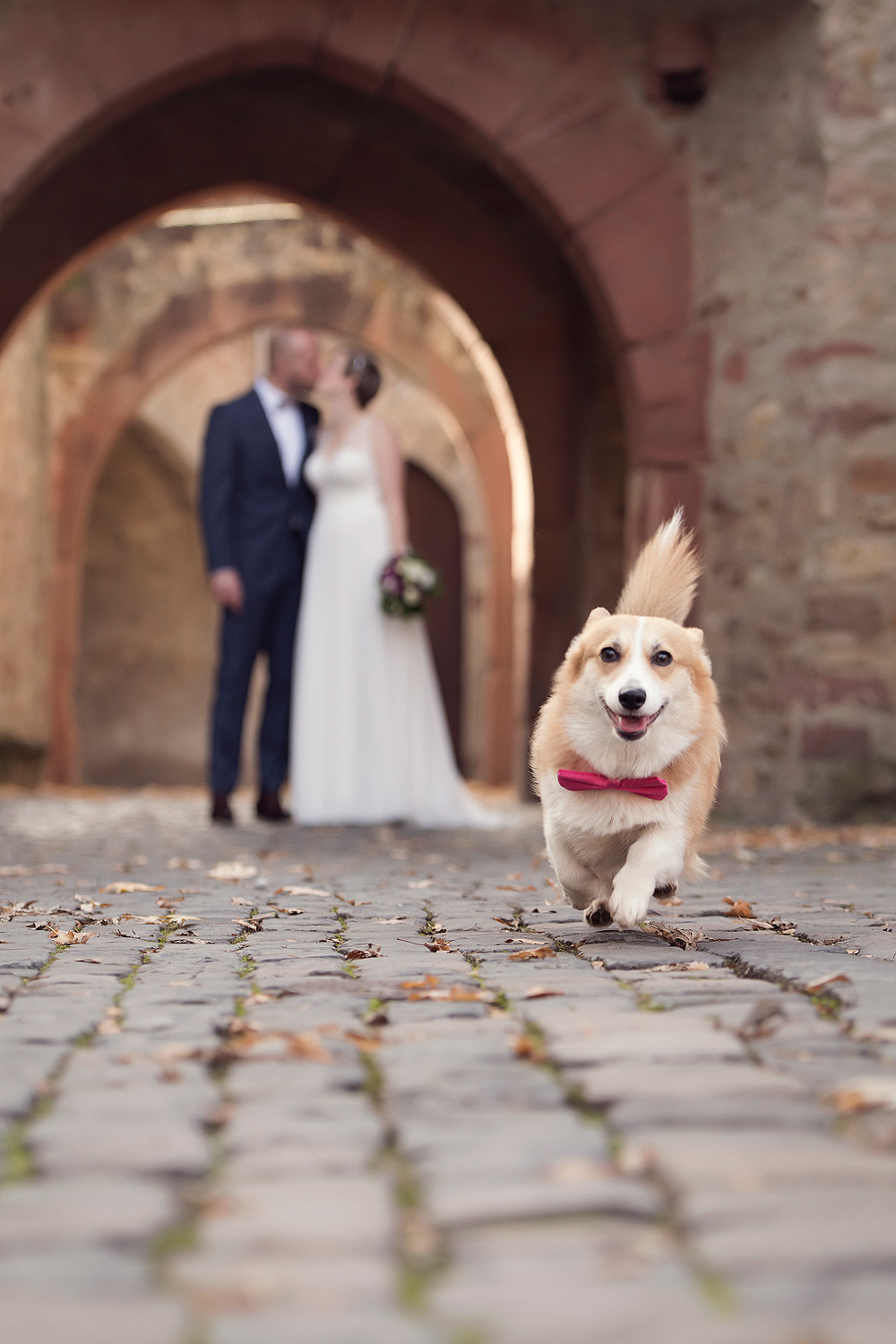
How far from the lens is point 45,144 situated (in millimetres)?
6383

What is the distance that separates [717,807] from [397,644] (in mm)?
1575

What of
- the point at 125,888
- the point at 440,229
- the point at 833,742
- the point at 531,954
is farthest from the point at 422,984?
the point at 440,229

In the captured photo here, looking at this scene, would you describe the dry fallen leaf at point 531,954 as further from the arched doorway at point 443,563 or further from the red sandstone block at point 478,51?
the arched doorway at point 443,563

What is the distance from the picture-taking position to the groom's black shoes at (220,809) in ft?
22.5

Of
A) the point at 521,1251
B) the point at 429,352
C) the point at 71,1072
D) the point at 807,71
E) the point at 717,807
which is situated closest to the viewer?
the point at 521,1251

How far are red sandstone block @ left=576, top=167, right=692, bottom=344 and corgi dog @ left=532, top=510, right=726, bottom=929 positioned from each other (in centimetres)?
387

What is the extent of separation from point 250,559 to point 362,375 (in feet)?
3.22

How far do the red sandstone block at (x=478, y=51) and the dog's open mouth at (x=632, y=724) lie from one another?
4513mm

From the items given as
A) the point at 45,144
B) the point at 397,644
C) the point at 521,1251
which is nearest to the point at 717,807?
the point at 397,644

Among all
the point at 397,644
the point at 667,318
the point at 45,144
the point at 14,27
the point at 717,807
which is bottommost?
the point at 717,807

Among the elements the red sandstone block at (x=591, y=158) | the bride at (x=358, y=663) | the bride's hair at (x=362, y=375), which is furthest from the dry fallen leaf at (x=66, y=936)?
the red sandstone block at (x=591, y=158)

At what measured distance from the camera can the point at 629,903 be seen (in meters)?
2.88

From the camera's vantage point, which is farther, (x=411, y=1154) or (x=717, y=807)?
(x=717, y=807)

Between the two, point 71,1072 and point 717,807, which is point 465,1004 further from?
point 717,807
